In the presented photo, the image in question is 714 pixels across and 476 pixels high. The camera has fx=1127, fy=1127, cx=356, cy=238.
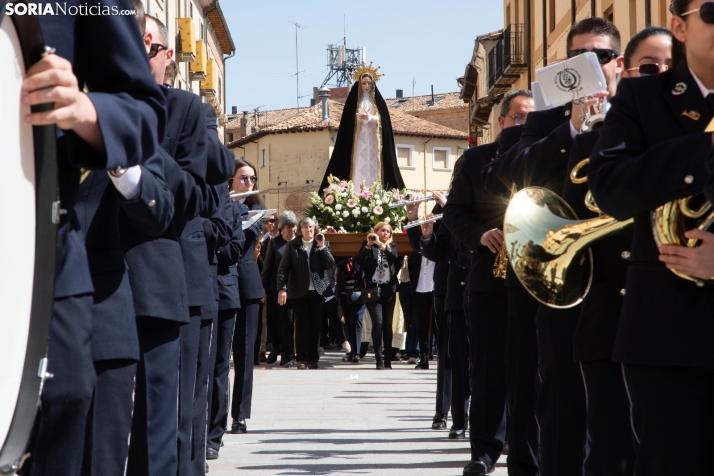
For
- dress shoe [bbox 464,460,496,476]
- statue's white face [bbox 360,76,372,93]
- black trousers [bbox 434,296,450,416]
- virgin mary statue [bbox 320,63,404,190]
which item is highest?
statue's white face [bbox 360,76,372,93]

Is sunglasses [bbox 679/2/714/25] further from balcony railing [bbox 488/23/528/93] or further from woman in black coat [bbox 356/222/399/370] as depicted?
balcony railing [bbox 488/23/528/93]

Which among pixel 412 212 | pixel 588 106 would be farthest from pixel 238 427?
pixel 588 106

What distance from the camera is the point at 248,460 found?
7469 mm

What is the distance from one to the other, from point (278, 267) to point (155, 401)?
13.7 metres

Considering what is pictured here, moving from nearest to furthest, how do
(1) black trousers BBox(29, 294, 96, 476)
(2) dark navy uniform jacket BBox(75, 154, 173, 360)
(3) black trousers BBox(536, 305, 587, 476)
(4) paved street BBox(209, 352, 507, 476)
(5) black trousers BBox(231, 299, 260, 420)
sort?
1. (1) black trousers BBox(29, 294, 96, 476)
2. (2) dark navy uniform jacket BBox(75, 154, 173, 360)
3. (3) black trousers BBox(536, 305, 587, 476)
4. (4) paved street BBox(209, 352, 507, 476)
5. (5) black trousers BBox(231, 299, 260, 420)

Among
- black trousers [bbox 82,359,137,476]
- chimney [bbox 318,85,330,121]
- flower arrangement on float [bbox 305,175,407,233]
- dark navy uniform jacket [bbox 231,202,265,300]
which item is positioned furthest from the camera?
chimney [bbox 318,85,330,121]

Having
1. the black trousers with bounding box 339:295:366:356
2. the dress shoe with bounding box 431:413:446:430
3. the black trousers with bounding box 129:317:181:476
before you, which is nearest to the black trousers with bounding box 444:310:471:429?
the dress shoe with bounding box 431:413:446:430

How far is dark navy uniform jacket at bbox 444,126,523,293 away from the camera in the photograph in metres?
6.71

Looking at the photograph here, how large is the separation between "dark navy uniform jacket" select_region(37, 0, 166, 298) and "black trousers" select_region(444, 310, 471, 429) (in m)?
5.94

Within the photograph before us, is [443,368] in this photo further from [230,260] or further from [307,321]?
[307,321]

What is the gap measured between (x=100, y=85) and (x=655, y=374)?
1706mm

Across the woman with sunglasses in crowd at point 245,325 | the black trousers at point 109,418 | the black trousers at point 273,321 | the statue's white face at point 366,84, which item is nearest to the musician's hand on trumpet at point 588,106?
the black trousers at point 109,418

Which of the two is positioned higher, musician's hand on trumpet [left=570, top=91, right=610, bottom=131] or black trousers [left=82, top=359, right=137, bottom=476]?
musician's hand on trumpet [left=570, top=91, right=610, bottom=131]

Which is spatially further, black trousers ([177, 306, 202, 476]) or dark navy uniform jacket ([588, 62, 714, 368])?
black trousers ([177, 306, 202, 476])
